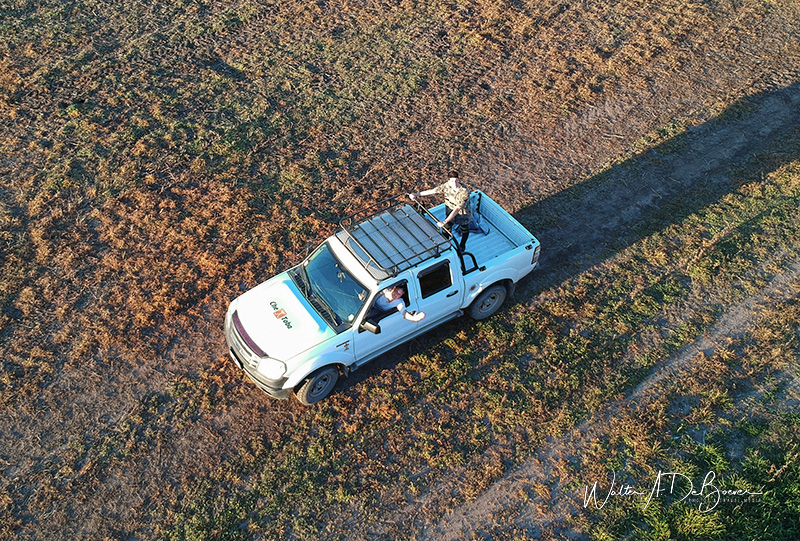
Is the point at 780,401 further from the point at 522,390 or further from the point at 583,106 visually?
the point at 583,106

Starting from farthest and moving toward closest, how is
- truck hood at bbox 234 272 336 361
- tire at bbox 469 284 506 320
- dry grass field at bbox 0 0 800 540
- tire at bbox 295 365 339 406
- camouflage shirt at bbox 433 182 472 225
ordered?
tire at bbox 469 284 506 320 → camouflage shirt at bbox 433 182 472 225 → tire at bbox 295 365 339 406 → truck hood at bbox 234 272 336 361 → dry grass field at bbox 0 0 800 540

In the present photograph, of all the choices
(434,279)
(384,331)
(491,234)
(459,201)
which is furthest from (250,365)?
(491,234)

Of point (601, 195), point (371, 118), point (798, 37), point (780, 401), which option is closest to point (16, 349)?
point (371, 118)

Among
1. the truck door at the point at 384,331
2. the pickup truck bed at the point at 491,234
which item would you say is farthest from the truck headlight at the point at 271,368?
the pickup truck bed at the point at 491,234

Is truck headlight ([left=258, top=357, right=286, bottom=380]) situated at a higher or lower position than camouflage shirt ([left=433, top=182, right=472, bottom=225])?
lower
